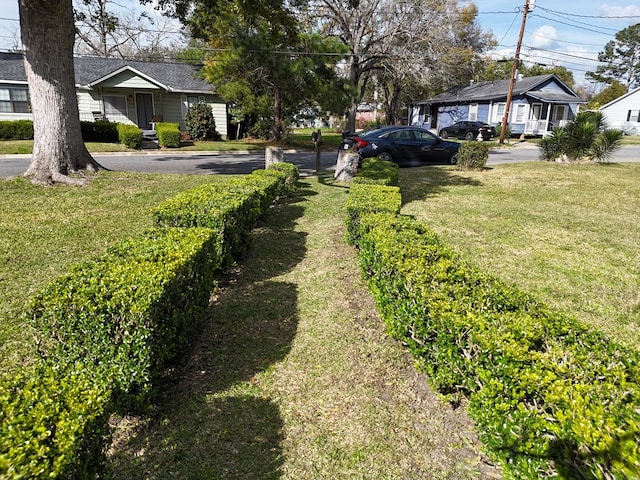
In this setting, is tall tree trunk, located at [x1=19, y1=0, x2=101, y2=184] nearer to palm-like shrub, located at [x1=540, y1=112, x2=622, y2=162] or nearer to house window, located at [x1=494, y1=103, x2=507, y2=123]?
palm-like shrub, located at [x1=540, y1=112, x2=622, y2=162]

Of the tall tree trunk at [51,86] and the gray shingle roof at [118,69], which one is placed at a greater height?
the gray shingle roof at [118,69]

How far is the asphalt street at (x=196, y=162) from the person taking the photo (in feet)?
45.1

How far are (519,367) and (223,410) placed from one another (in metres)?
1.96

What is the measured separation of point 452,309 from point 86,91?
26.6 m

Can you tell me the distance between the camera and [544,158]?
1772cm

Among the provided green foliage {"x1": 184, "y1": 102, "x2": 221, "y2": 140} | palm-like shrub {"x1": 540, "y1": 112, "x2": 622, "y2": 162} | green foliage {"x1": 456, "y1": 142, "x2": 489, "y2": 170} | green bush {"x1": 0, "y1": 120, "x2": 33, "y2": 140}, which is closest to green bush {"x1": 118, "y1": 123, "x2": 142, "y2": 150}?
green foliage {"x1": 184, "y1": 102, "x2": 221, "y2": 140}

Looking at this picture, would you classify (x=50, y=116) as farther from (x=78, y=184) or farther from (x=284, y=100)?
(x=284, y=100)

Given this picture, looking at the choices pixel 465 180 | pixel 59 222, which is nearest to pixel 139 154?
pixel 59 222

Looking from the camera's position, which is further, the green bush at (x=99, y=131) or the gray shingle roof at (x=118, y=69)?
the gray shingle roof at (x=118, y=69)

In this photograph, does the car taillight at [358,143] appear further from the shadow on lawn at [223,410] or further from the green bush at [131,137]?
the green bush at [131,137]

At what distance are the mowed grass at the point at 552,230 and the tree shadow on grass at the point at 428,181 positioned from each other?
27mm

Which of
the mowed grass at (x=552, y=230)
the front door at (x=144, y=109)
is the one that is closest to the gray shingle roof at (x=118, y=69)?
the front door at (x=144, y=109)

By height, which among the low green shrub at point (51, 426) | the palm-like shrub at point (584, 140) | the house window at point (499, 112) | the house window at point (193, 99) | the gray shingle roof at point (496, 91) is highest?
the gray shingle roof at point (496, 91)

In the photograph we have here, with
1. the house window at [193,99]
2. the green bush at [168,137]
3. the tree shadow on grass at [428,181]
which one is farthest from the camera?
the house window at [193,99]
